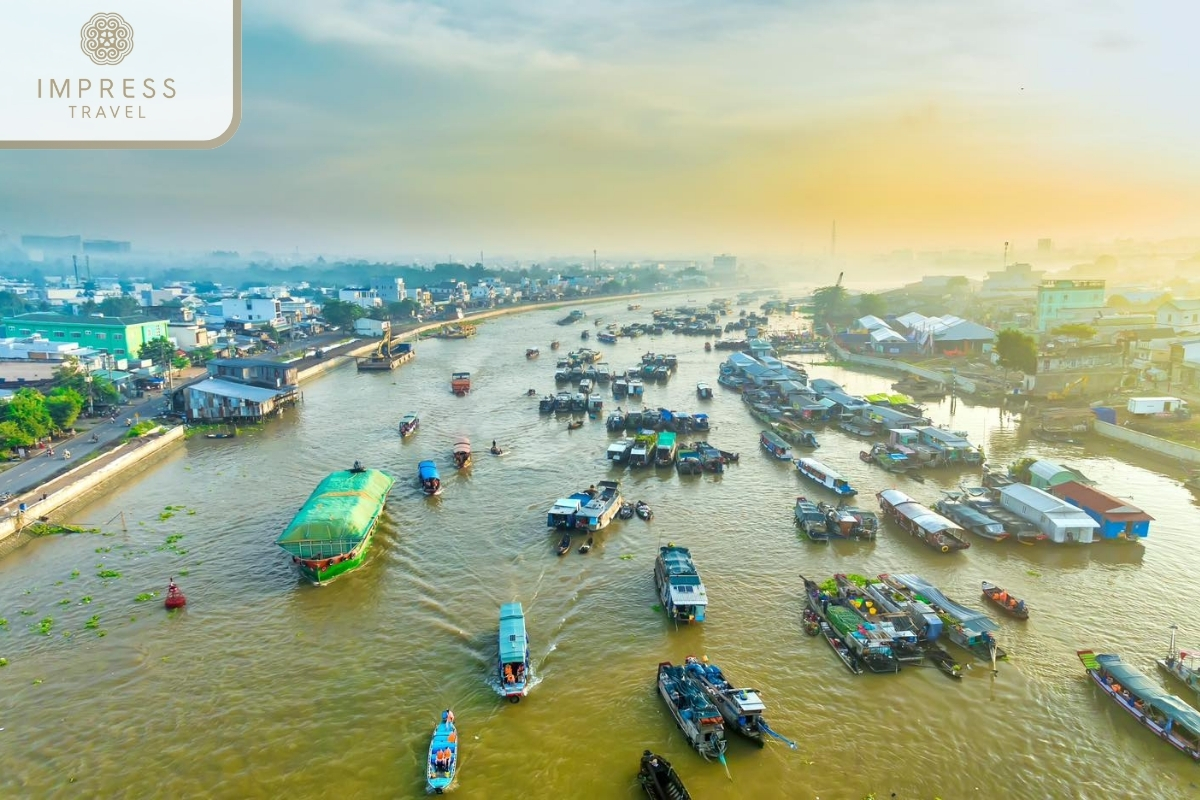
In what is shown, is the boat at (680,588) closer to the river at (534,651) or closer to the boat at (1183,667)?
the river at (534,651)

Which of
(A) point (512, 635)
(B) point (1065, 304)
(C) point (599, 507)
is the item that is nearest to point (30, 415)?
(C) point (599, 507)

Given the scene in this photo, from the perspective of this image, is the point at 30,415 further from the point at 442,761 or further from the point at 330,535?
the point at 442,761

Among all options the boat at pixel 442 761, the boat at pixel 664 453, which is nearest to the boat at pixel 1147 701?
the boat at pixel 442 761

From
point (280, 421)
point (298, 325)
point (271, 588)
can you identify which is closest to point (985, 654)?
point (271, 588)

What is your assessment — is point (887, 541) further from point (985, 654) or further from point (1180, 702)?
point (1180, 702)

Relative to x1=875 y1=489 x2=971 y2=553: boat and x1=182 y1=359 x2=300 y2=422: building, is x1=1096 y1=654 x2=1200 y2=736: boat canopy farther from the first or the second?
x1=182 y1=359 x2=300 y2=422: building

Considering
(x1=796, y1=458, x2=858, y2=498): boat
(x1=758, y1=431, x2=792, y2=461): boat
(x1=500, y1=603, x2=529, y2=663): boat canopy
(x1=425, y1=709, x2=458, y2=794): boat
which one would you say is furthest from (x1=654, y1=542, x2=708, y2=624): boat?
(x1=758, y1=431, x2=792, y2=461): boat
